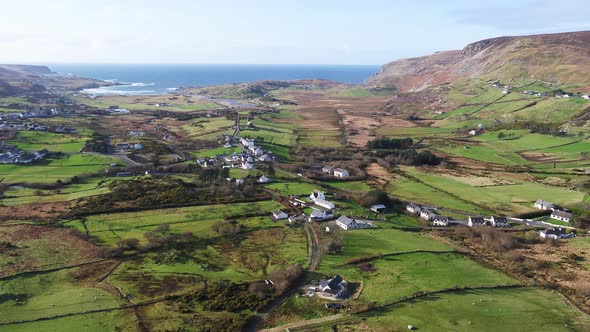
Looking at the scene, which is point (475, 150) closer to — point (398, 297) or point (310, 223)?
point (310, 223)

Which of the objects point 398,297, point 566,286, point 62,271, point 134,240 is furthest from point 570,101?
point 62,271

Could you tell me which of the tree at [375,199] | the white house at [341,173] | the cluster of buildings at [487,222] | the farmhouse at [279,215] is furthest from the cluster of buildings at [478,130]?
the farmhouse at [279,215]

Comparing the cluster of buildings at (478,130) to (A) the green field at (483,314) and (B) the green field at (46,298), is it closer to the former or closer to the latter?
(A) the green field at (483,314)

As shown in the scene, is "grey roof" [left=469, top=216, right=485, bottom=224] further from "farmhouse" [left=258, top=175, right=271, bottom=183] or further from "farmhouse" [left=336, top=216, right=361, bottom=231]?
"farmhouse" [left=258, top=175, right=271, bottom=183]

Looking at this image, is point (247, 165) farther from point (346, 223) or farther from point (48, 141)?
point (48, 141)

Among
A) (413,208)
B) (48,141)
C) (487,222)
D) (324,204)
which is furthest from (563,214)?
(48,141)
